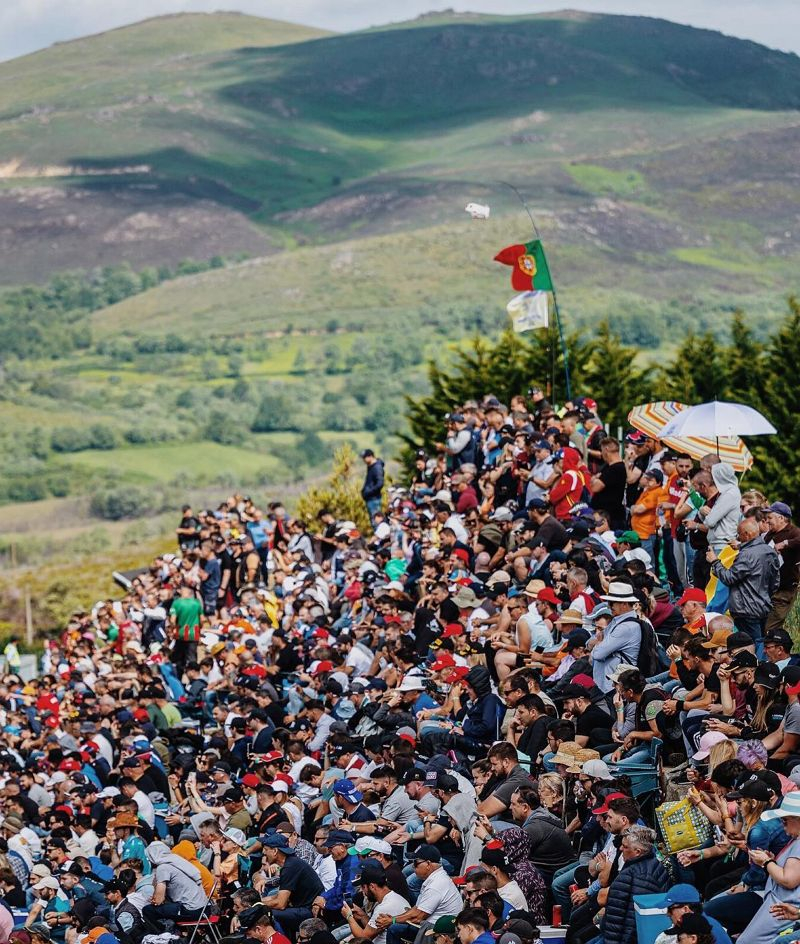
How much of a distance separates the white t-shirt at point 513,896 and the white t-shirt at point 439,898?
44cm

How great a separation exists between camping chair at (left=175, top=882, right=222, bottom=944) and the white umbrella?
7174 millimetres

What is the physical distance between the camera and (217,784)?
1627 cm

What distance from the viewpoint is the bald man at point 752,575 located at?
555 inches

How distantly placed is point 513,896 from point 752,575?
4269 mm

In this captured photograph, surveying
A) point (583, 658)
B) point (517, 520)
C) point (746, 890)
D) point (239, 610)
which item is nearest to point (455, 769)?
point (583, 658)

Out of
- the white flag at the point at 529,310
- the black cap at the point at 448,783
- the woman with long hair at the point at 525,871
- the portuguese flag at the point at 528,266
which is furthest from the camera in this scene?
the white flag at the point at 529,310

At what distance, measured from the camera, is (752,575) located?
1409 centimetres

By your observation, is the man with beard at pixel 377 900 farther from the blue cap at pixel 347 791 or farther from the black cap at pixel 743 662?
the black cap at pixel 743 662

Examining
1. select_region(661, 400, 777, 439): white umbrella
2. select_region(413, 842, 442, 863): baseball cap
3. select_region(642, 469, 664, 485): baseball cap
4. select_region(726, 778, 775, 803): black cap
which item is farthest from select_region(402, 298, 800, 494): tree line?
select_region(726, 778, 775, 803): black cap

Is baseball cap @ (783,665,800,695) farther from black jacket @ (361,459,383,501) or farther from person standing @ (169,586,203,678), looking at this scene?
black jacket @ (361,459,383,501)

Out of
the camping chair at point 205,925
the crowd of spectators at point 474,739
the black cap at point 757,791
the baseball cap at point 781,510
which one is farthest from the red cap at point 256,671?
the black cap at point 757,791

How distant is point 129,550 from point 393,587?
121m

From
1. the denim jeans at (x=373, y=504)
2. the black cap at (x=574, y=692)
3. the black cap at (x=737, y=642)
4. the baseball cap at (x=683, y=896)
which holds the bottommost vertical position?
the denim jeans at (x=373, y=504)

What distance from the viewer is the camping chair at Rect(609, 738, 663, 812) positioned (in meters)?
12.2
